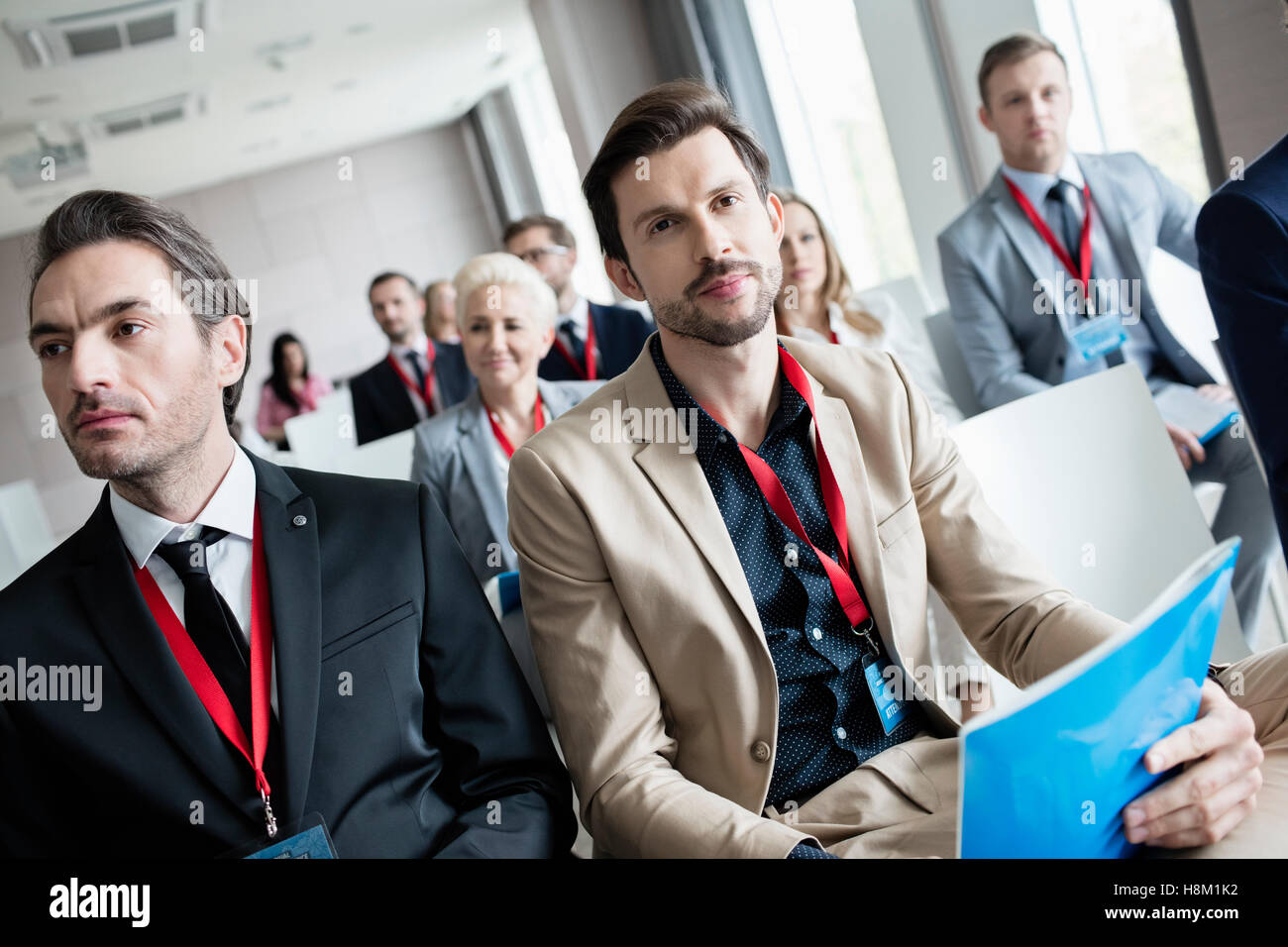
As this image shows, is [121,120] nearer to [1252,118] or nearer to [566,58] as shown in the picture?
[566,58]

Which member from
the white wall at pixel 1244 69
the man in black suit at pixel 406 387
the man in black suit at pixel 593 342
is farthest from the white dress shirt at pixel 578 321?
the white wall at pixel 1244 69

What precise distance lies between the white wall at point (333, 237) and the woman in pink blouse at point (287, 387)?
5.83 meters

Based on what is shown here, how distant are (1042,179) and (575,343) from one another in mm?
2150

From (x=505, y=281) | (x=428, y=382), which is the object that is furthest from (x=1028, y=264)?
(x=428, y=382)

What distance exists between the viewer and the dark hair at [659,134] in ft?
5.28

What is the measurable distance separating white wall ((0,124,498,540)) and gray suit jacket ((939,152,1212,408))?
12982 mm

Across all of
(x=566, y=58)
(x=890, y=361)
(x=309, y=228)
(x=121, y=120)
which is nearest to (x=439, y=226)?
(x=309, y=228)

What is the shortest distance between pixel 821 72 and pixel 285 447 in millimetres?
4976

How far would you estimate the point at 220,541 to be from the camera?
4.58 ft

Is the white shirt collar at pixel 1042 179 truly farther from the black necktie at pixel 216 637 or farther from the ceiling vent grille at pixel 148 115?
the ceiling vent grille at pixel 148 115

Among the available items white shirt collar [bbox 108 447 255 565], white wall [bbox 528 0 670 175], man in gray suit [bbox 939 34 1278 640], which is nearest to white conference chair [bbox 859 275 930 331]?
man in gray suit [bbox 939 34 1278 640]

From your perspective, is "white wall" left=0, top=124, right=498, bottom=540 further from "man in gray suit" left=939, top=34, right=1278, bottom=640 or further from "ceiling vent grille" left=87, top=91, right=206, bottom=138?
"man in gray suit" left=939, top=34, right=1278, bottom=640

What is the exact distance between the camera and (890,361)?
1.71 m

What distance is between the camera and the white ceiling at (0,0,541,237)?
26.1 feet
